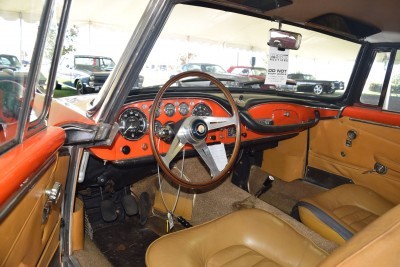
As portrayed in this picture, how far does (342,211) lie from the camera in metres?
2.14

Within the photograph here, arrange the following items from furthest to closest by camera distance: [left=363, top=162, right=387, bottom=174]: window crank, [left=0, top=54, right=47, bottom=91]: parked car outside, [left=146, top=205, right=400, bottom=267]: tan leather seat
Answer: [left=363, top=162, right=387, bottom=174]: window crank, [left=146, top=205, right=400, bottom=267]: tan leather seat, [left=0, top=54, right=47, bottom=91]: parked car outside

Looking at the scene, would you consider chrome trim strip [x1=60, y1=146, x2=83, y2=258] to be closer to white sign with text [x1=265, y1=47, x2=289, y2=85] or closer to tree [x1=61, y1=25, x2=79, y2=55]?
tree [x1=61, y1=25, x2=79, y2=55]

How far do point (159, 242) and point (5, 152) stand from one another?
0.92 m

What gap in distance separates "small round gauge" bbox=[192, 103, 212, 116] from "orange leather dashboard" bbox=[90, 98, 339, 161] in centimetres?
→ 2

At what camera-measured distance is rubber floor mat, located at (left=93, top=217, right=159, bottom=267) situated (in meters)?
2.42

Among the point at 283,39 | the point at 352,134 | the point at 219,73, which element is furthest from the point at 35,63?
the point at 352,134

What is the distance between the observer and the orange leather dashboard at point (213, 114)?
1.99 metres

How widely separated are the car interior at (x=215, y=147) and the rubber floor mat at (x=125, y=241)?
0.01m

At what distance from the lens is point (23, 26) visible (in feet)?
3.17

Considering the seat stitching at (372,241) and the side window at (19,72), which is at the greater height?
the side window at (19,72)

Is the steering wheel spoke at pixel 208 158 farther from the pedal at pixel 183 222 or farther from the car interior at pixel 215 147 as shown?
the pedal at pixel 183 222

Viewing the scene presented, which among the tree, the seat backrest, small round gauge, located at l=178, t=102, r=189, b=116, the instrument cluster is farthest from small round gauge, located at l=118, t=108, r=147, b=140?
the seat backrest

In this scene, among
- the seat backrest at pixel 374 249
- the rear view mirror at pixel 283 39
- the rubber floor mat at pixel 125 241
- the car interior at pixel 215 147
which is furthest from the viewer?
the rubber floor mat at pixel 125 241

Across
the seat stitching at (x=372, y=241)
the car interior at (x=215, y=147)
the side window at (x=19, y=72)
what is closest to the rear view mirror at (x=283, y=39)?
the car interior at (x=215, y=147)
